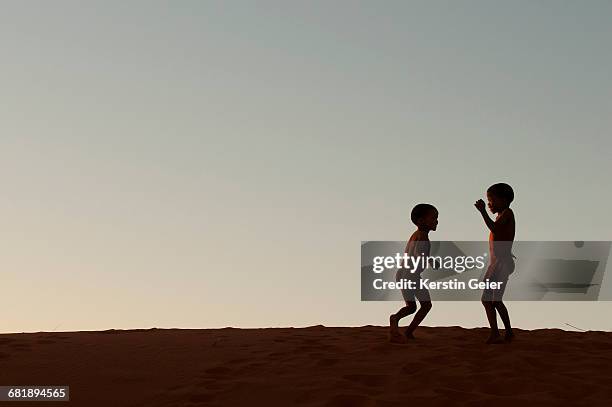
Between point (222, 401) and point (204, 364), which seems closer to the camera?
point (222, 401)

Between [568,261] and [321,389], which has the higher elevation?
[568,261]

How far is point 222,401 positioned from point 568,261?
6818 millimetres

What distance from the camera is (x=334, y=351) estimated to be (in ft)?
27.5

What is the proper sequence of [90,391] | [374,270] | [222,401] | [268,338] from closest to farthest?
[222,401] < [90,391] < [268,338] < [374,270]

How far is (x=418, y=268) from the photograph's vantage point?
932 centimetres

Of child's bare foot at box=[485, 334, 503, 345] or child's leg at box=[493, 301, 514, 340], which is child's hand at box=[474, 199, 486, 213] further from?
child's bare foot at box=[485, 334, 503, 345]

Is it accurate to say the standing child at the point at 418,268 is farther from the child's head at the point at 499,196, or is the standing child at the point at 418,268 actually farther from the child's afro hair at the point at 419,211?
the child's head at the point at 499,196

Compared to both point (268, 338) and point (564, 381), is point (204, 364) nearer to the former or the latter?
point (268, 338)

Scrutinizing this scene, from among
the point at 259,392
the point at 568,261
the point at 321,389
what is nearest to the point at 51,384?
the point at 259,392

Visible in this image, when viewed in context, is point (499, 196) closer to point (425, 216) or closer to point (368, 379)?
point (425, 216)

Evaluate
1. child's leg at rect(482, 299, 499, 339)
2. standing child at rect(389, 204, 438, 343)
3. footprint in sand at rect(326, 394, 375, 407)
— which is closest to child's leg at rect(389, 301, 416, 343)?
standing child at rect(389, 204, 438, 343)

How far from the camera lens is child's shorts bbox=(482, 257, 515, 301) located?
28.9 ft

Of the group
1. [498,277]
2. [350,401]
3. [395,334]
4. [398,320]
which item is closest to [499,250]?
[498,277]

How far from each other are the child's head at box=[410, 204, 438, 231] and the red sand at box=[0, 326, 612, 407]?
153 centimetres
